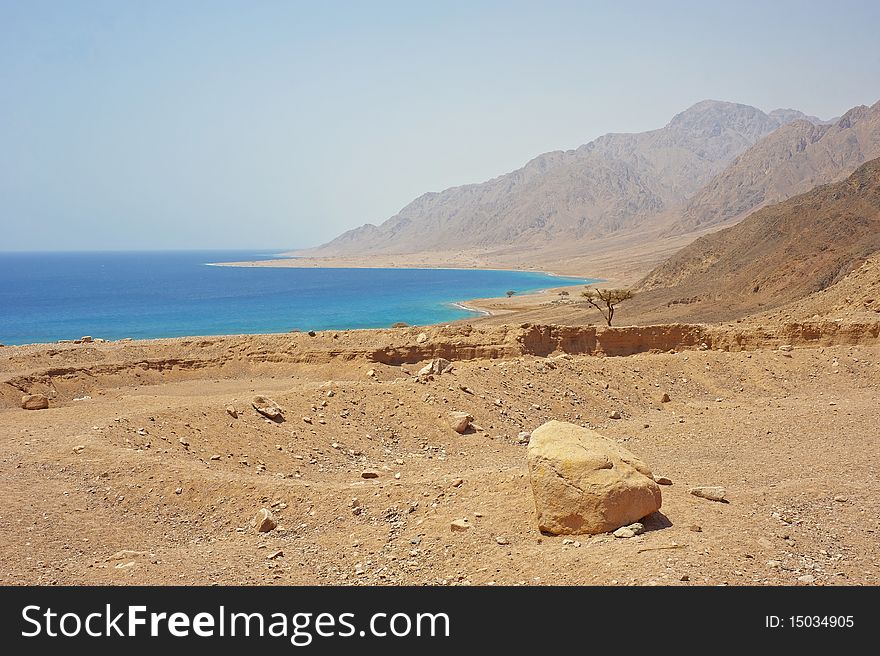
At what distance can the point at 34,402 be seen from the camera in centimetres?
1669

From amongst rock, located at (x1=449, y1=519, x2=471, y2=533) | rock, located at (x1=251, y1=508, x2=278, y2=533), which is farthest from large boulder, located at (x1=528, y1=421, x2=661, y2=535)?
rock, located at (x1=251, y1=508, x2=278, y2=533)

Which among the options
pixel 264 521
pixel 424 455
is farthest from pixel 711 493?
pixel 424 455

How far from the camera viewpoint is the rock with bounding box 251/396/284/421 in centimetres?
1511

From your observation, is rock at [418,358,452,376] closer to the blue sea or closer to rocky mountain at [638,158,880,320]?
rocky mountain at [638,158,880,320]

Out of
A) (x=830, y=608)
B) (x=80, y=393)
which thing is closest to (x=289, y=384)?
(x=80, y=393)

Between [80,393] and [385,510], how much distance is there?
1231 centimetres

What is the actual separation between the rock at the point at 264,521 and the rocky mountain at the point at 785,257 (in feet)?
138

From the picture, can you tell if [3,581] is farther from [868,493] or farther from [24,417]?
[868,493]

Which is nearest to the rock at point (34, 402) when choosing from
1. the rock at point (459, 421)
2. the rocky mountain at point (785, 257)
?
the rock at point (459, 421)

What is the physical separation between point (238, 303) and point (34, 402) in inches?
3142

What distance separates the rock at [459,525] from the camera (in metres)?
9.35

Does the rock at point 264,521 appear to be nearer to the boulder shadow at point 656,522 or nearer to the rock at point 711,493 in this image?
the boulder shadow at point 656,522

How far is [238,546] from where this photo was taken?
9797 millimetres

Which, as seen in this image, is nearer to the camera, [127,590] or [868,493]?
[127,590]
